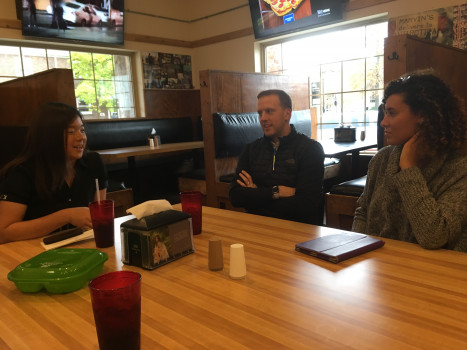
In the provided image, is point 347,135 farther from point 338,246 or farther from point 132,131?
point 338,246

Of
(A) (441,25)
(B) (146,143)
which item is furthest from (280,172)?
(B) (146,143)

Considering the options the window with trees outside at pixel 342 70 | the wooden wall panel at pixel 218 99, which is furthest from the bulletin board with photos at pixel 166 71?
the wooden wall panel at pixel 218 99

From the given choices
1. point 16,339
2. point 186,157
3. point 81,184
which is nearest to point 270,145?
point 81,184

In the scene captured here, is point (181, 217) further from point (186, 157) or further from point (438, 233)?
point (186, 157)

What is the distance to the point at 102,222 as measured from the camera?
133 centimetres

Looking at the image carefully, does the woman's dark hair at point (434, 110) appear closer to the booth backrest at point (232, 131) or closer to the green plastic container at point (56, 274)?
the green plastic container at point (56, 274)

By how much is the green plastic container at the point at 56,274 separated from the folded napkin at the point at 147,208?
183 mm

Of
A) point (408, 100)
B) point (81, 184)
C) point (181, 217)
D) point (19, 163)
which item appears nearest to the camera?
point (181, 217)

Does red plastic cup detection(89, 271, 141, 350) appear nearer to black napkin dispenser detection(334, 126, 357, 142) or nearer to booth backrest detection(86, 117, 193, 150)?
black napkin dispenser detection(334, 126, 357, 142)

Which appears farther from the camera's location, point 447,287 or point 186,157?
point 186,157

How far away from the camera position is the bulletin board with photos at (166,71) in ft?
20.1

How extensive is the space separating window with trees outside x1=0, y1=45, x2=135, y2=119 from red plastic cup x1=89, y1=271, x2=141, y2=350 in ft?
16.8

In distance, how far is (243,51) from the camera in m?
5.96

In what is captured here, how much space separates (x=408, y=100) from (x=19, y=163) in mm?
1671
